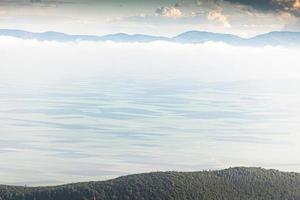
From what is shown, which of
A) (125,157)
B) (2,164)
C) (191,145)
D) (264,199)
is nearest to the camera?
(264,199)

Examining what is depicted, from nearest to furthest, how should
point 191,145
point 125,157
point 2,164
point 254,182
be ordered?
1. point 254,182
2. point 2,164
3. point 125,157
4. point 191,145

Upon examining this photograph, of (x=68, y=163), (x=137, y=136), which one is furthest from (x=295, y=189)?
(x=137, y=136)

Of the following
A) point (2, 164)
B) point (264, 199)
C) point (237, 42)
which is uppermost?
point (237, 42)

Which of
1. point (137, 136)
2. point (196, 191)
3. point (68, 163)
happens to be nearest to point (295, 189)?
point (196, 191)

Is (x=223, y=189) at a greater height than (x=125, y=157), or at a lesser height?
lesser

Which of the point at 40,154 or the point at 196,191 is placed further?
the point at 40,154

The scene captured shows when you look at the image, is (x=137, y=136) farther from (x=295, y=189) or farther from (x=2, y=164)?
(x=295, y=189)

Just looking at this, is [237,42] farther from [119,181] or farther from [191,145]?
[119,181]
